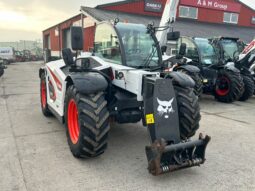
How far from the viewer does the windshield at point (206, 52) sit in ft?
30.3

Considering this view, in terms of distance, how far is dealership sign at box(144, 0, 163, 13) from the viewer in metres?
22.7

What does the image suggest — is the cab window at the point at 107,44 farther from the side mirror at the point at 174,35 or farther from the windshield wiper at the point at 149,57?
the side mirror at the point at 174,35

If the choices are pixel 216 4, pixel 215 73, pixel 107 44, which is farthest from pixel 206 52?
pixel 216 4

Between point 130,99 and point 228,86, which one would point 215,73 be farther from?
point 130,99

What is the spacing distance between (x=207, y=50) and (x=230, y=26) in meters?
20.3

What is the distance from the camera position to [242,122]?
21.0 ft

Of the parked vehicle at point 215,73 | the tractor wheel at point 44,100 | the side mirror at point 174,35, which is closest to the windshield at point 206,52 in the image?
the parked vehicle at point 215,73

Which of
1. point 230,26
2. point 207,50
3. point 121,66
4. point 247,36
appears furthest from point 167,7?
point 230,26

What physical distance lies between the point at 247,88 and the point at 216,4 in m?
19.9

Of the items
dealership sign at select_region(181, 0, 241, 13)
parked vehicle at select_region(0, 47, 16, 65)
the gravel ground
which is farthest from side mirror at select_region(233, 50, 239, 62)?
parked vehicle at select_region(0, 47, 16, 65)

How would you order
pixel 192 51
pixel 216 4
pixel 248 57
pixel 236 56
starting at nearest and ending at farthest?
pixel 248 57 → pixel 192 51 → pixel 236 56 → pixel 216 4

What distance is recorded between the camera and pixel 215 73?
29.4 ft

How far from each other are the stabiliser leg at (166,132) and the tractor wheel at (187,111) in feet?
0.86

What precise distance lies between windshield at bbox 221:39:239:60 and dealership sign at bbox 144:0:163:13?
13.7 metres
